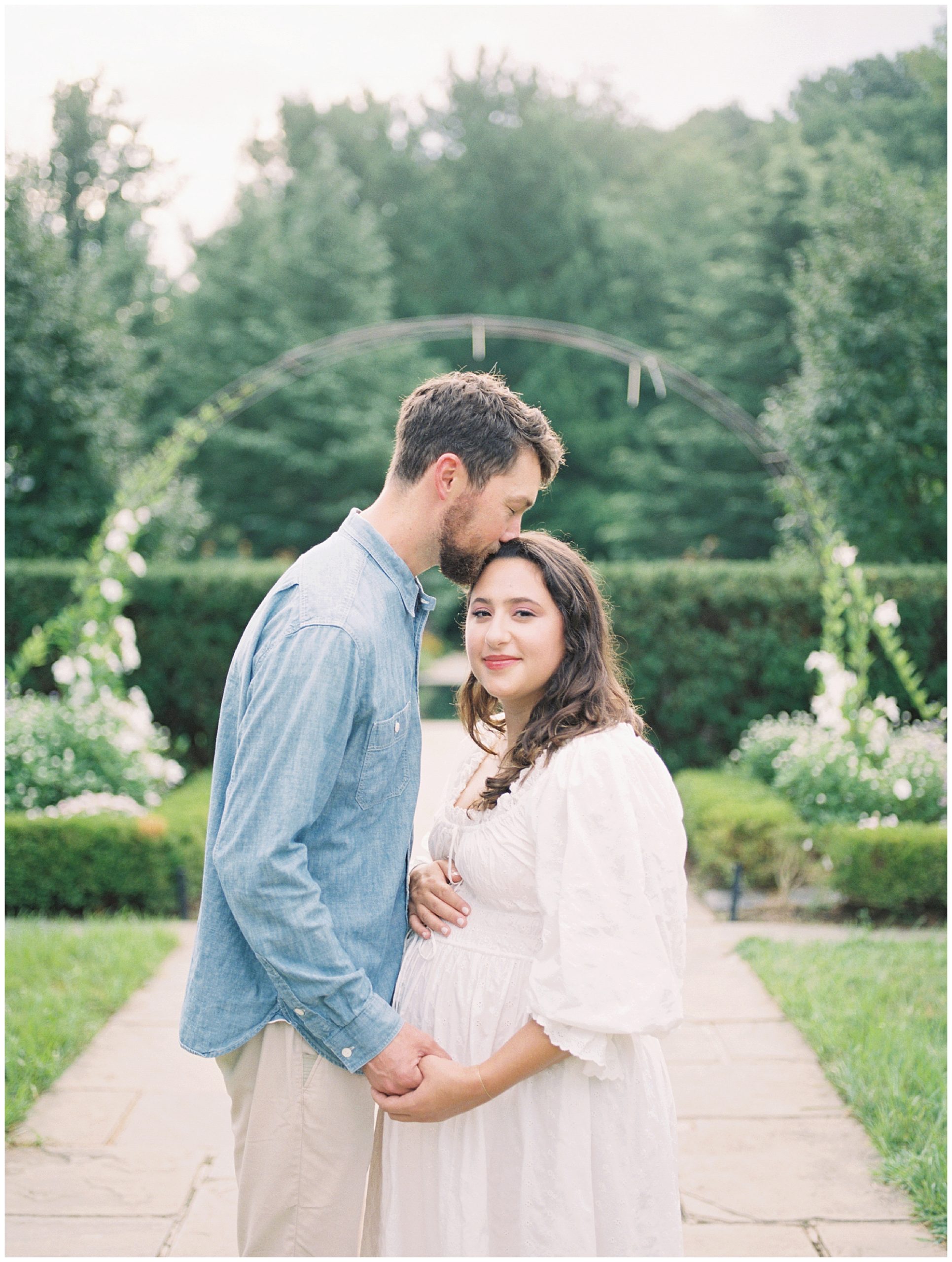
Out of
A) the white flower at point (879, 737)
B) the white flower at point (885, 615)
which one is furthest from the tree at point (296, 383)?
the white flower at point (879, 737)


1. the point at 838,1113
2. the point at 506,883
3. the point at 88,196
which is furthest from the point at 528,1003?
the point at 88,196

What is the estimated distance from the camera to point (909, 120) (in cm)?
1638

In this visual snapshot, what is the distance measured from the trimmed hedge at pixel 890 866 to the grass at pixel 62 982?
10.6 ft

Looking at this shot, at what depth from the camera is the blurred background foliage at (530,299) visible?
1038 centimetres

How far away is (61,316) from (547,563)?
964cm

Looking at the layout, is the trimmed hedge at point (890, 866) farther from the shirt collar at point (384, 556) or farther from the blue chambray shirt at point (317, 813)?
the shirt collar at point (384, 556)

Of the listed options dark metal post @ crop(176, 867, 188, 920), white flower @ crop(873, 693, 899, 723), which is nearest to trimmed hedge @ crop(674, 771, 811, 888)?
white flower @ crop(873, 693, 899, 723)

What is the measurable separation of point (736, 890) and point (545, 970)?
401 cm

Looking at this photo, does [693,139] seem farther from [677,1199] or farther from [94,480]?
[677,1199]

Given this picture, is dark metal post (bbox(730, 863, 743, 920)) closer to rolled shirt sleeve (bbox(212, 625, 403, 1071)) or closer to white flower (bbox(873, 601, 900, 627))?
white flower (bbox(873, 601, 900, 627))

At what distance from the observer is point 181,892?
530 cm

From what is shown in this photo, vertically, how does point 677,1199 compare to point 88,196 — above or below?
below

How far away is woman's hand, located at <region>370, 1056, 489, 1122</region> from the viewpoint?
1677 mm

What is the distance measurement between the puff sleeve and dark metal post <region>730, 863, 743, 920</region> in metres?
3.86
